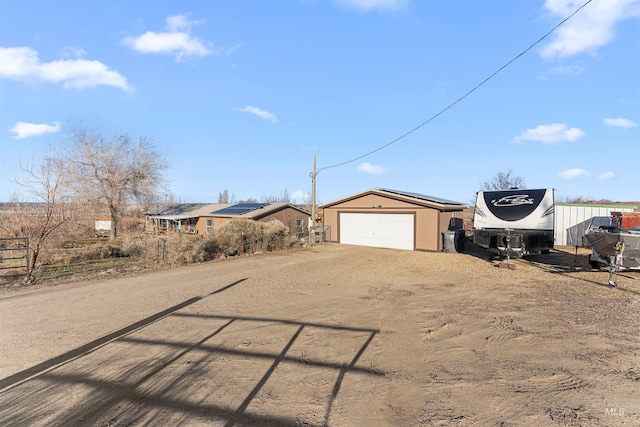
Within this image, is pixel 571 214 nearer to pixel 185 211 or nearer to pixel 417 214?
pixel 417 214

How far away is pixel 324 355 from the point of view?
4848 mm

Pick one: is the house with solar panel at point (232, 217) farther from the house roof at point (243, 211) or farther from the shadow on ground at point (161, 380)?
the shadow on ground at point (161, 380)

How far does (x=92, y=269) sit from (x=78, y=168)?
59.8ft

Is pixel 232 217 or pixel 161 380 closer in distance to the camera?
pixel 161 380

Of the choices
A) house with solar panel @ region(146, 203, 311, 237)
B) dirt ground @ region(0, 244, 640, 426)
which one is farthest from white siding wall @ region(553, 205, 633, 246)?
house with solar panel @ region(146, 203, 311, 237)

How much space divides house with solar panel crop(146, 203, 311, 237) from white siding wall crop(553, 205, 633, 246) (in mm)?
Result: 18604

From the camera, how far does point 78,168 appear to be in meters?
27.2

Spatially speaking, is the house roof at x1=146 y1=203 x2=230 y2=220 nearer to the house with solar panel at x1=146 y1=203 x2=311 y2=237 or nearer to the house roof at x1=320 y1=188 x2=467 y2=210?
the house with solar panel at x1=146 y1=203 x2=311 y2=237

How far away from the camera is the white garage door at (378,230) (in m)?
19.3

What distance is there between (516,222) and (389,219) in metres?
7.90

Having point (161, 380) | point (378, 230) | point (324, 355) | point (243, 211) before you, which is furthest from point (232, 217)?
point (161, 380)

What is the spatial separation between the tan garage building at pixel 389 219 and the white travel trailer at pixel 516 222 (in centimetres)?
412

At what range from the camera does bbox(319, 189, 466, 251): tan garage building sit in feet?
60.2

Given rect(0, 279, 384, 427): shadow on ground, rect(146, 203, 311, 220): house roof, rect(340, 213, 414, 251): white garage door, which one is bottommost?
rect(0, 279, 384, 427): shadow on ground
